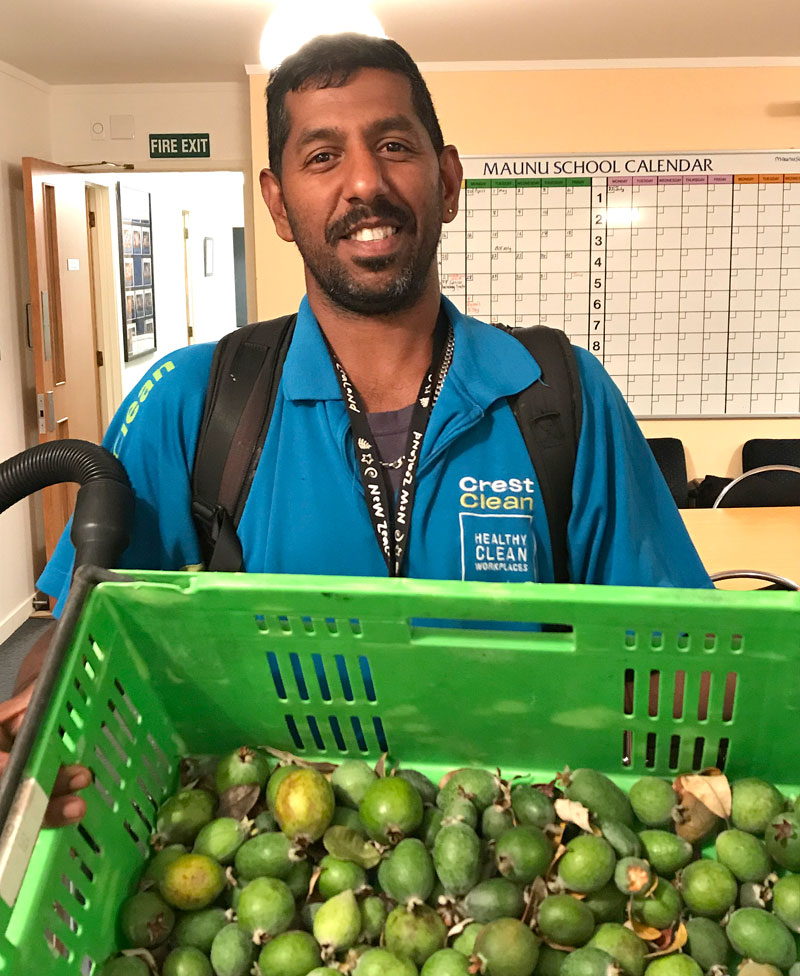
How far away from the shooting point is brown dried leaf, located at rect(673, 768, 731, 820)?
2.96 feet

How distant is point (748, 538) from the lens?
119 inches

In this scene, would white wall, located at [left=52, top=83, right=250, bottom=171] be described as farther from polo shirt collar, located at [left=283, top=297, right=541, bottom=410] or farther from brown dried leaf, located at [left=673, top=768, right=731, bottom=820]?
brown dried leaf, located at [left=673, top=768, right=731, bottom=820]

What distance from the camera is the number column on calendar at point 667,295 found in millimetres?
5012

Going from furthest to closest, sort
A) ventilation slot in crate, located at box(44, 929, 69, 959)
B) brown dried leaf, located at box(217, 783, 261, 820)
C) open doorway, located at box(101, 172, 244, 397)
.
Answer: open doorway, located at box(101, 172, 244, 397)
brown dried leaf, located at box(217, 783, 261, 820)
ventilation slot in crate, located at box(44, 929, 69, 959)

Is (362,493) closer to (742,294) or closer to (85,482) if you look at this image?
(85,482)

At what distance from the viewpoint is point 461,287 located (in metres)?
5.14

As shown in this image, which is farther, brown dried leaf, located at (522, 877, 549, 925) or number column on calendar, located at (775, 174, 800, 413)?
number column on calendar, located at (775, 174, 800, 413)

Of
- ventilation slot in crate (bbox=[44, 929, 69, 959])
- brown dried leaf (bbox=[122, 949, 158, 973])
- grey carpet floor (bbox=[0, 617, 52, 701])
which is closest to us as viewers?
ventilation slot in crate (bbox=[44, 929, 69, 959])

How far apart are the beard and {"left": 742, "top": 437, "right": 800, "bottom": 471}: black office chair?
4.20 metres

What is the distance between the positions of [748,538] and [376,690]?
2.42 meters

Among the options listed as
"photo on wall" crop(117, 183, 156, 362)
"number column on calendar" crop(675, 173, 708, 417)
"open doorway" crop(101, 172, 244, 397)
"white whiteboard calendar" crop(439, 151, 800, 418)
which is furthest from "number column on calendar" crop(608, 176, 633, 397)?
"photo on wall" crop(117, 183, 156, 362)

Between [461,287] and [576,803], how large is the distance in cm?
446

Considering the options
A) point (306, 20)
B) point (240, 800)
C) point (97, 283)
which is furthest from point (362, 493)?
point (97, 283)

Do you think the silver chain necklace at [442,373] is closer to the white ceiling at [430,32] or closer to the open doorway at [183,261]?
the white ceiling at [430,32]
